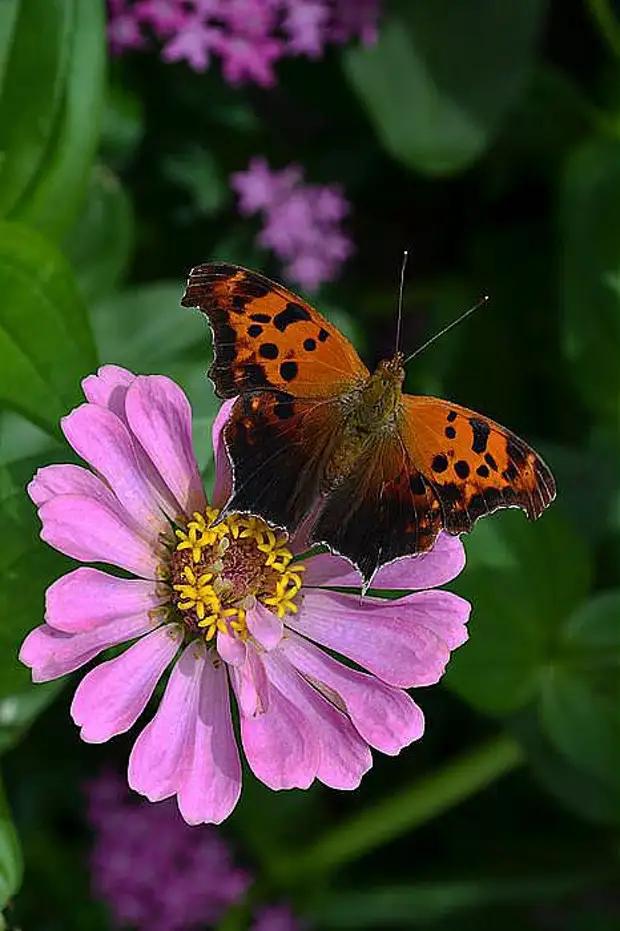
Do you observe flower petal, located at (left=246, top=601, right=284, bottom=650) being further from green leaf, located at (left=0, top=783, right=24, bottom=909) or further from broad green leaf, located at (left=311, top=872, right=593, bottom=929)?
broad green leaf, located at (left=311, top=872, right=593, bottom=929)

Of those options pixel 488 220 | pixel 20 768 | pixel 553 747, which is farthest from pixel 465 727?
pixel 488 220

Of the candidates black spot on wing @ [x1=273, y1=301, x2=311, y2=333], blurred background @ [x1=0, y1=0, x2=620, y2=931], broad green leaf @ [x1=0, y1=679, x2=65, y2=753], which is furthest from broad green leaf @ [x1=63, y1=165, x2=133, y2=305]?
black spot on wing @ [x1=273, y1=301, x2=311, y2=333]

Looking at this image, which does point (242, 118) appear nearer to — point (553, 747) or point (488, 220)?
point (488, 220)

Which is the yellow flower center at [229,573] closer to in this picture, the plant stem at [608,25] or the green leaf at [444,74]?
the green leaf at [444,74]

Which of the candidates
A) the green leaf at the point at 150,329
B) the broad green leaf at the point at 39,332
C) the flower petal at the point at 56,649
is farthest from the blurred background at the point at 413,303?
the flower petal at the point at 56,649

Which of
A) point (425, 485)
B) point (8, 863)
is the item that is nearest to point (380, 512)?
point (425, 485)

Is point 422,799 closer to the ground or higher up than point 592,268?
closer to the ground

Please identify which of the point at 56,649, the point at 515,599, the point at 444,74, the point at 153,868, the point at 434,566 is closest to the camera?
the point at 56,649

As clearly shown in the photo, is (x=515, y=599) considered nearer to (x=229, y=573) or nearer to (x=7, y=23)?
(x=229, y=573)
